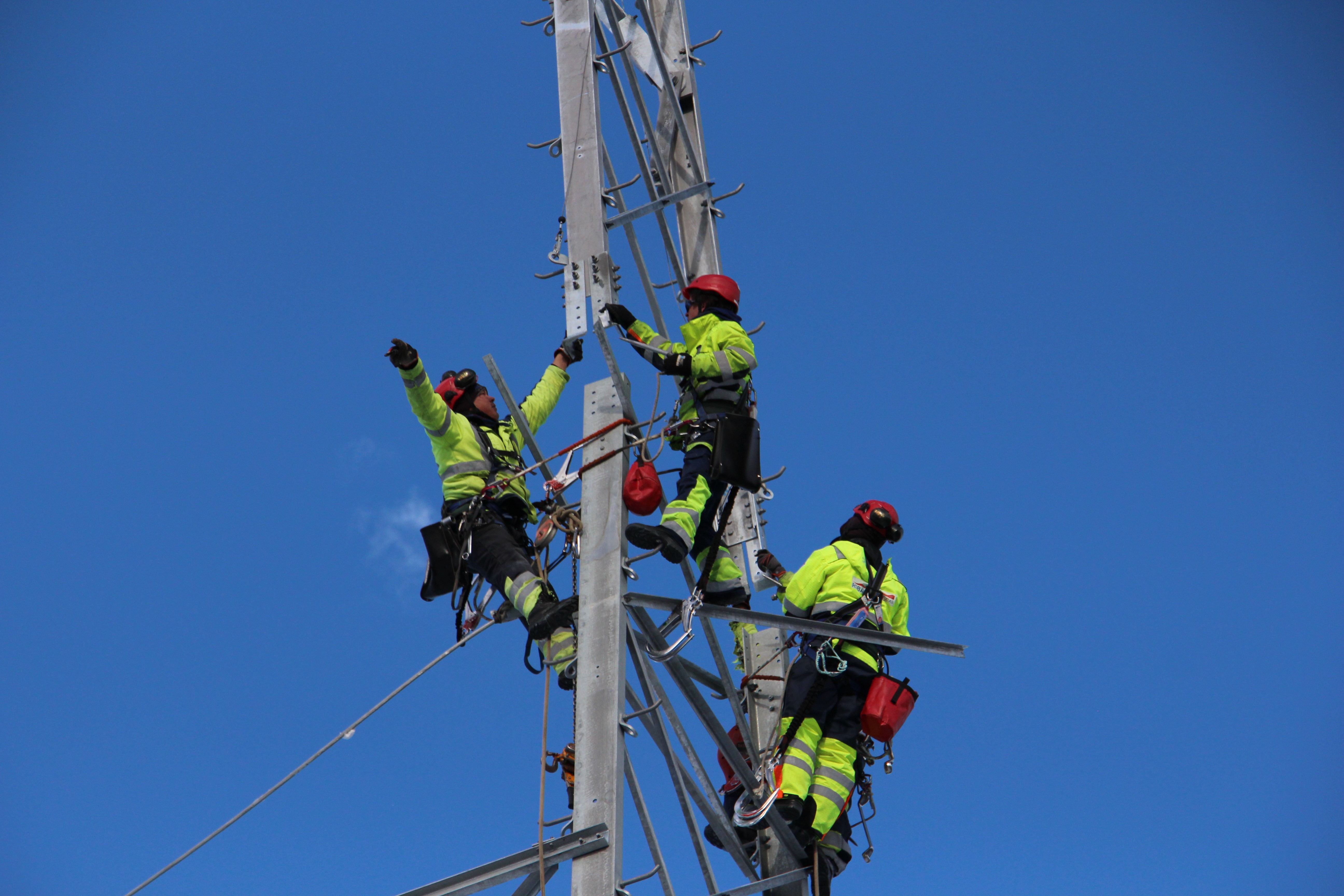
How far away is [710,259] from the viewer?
36.3 feet

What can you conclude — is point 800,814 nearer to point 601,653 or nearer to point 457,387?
point 601,653

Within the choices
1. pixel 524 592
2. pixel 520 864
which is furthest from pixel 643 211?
pixel 520 864

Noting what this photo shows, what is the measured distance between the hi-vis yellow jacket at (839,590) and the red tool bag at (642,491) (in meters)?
1.60

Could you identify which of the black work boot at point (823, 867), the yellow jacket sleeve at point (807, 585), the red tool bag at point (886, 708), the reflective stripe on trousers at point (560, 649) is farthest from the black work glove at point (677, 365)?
the black work boot at point (823, 867)

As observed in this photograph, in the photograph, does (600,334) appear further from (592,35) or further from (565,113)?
(592,35)

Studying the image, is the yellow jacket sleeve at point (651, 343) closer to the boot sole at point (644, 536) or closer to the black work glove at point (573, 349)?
the black work glove at point (573, 349)

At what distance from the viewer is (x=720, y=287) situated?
9.59 m

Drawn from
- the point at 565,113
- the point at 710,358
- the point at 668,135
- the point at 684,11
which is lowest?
the point at 710,358

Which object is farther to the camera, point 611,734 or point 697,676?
point 697,676

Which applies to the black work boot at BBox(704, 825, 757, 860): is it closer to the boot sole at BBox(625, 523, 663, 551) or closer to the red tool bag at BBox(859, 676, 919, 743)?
the red tool bag at BBox(859, 676, 919, 743)

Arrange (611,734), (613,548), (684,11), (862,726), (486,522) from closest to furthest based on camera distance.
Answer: (611,734)
(613,548)
(862,726)
(486,522)
(684,11)

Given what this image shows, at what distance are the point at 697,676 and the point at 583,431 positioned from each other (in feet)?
7.08

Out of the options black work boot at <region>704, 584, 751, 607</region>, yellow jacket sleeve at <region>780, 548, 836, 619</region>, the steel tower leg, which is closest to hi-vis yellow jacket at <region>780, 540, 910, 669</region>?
yellow jacket sleeve at <region>780, 548, 836, 619</region>

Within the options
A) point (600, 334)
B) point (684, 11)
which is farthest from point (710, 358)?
point (684, 11)
